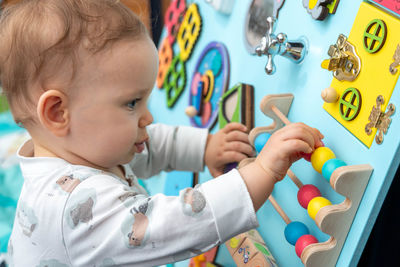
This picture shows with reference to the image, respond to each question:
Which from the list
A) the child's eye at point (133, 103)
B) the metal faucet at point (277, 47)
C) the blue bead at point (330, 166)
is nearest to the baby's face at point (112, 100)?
the child's eye at point (133, 103)

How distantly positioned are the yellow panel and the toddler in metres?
0.06

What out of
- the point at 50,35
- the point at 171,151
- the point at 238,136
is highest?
the point at 50,35

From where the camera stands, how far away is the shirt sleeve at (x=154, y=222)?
461 mm

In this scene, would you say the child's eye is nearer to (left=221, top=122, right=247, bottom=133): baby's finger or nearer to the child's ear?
the child's ear

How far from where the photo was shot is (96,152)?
55cm

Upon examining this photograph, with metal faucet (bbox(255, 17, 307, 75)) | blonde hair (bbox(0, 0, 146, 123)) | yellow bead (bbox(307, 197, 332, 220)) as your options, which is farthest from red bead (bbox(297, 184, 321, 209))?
blonde hair (bbox(0, 0, 146, 123))

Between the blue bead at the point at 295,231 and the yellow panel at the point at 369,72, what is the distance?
0.13 m

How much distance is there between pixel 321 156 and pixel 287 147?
0.04 meters

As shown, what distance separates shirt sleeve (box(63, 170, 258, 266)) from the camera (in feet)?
1.51

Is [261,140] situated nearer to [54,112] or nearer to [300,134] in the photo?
[300,134]

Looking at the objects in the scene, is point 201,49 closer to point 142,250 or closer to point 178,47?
point 178,47

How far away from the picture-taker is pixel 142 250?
465 mm

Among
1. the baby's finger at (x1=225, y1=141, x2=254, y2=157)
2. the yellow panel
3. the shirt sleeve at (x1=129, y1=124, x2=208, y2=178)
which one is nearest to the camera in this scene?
the yellow panel

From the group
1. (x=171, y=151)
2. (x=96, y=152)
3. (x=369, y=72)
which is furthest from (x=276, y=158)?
(x=171, y=151)
